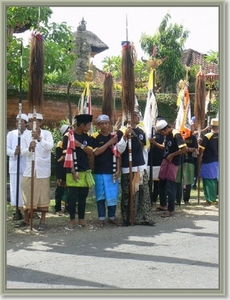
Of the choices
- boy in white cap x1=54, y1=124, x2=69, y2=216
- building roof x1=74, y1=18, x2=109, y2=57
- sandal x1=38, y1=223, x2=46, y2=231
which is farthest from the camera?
building roof x1=74, y1=18, x2=109, y2=57

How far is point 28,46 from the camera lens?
7.62 metres

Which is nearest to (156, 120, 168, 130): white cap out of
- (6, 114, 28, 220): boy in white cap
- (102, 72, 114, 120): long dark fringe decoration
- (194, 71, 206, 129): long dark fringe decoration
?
(102, 72, 114, 120): long dark fringe decoration

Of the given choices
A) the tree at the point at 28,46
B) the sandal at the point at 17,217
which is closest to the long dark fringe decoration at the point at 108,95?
the tree at the point at 28,46

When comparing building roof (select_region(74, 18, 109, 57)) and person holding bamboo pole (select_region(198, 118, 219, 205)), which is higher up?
building roof (select_region(74, 18, 109, 57))

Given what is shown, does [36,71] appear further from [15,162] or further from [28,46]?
[15,162]

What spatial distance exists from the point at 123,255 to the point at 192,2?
9.68ft

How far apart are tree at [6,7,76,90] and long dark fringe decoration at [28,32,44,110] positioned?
0.70m

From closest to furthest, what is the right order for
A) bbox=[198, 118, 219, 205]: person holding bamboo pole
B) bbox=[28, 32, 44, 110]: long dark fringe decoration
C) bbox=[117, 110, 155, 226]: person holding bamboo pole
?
bbox=[28, 32, 44, 110]: long dark fringe decoration, bbox=[117, 110, 155, 226]: person holding bamboo pole, bbox=[198, 118, 219, 205]: person holding bamboo pole

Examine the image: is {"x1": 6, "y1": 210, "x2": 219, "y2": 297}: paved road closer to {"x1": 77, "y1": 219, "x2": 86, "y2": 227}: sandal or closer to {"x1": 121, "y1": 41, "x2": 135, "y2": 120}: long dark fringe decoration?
{"x1": 77, "y1": 219, "x2": 86, "y2": 227}: sandal

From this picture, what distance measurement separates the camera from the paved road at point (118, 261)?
176 inches

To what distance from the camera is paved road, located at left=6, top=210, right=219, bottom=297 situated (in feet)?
14.7

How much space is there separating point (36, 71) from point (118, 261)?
9.74ft

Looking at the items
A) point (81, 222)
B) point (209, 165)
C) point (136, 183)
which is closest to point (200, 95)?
point (209, 165)

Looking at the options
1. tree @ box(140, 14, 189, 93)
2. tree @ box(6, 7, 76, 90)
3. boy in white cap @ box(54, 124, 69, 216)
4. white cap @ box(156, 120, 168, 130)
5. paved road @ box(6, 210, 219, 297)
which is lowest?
paved road @ box(6, 210, 219, 297)
